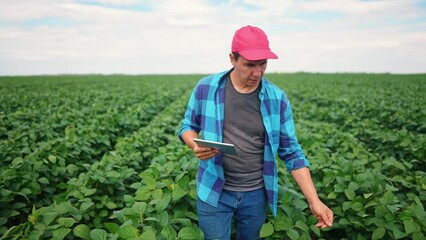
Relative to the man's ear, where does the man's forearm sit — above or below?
below

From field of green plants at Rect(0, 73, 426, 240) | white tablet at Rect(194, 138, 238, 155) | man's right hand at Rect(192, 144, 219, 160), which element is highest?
white tablet at Rect(194, 138, 238, 155)

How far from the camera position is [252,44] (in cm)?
196

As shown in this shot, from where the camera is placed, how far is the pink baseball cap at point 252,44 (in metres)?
1.94

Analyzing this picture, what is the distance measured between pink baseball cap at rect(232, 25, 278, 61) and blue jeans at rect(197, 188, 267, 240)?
0.93m

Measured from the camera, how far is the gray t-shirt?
2.17 metres

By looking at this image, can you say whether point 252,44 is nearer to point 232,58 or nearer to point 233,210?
point 232,58

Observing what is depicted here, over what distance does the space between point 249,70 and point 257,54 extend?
0.38 feet

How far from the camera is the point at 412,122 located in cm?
768

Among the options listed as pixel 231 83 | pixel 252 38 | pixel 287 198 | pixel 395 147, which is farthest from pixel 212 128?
pixel 395 147

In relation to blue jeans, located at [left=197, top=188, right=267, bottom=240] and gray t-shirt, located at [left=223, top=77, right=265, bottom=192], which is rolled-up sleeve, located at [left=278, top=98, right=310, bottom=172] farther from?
blue jeans, located at [left=197, top=188, right=267, bottom=240]

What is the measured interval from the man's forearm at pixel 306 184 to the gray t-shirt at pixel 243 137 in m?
0.26

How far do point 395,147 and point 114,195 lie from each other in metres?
4.55

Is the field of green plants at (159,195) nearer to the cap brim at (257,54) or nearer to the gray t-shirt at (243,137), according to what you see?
the gray t-shirt at (243,137)

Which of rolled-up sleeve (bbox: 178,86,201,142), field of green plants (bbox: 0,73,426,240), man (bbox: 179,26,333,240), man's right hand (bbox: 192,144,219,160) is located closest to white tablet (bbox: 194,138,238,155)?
man's right hand (bbox: 192,144,219,160)
